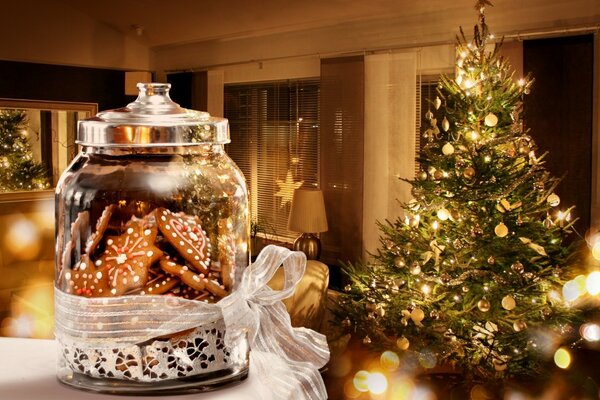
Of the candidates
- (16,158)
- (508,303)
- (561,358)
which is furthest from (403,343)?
(16,158)

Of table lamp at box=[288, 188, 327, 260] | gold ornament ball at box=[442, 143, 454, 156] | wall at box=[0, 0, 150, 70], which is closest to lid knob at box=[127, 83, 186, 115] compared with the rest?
gold ornament ball at box=[442, 143, 454, 156]

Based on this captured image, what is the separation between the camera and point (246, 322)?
1.85ft

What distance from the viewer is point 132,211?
1.85ft

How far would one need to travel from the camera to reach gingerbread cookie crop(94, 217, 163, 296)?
536mm

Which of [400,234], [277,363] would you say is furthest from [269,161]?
[277,363]

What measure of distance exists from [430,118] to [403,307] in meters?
0.92

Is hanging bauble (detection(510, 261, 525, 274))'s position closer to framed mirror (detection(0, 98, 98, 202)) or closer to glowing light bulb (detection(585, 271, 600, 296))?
glowing light bulb (detection(585, 271, 600, 296))

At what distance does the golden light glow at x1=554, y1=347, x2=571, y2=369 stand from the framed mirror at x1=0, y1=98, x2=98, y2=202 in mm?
5082

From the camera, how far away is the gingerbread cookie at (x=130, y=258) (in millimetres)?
536

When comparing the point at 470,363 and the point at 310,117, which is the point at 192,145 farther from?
the point at 310,117

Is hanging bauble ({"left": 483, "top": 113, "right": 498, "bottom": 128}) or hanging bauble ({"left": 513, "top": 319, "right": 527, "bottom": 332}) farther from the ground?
hanging bauble ({"left": 483, "top": 113, "right": 498, "bottom": 128})

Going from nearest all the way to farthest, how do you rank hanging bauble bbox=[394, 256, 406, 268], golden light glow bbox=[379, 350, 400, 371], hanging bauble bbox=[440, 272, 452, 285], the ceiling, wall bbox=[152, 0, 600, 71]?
hanging bauble bbox=[440, 272, 452, 285] → hanging bauble bbox=[394, 256, 406, 268] → golden light glow bbox=[379, 350, 400, 371] → wall bbox=[152, 0, 600, 71] → the ceiling

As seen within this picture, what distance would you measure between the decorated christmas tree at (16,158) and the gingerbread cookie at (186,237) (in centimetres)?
647

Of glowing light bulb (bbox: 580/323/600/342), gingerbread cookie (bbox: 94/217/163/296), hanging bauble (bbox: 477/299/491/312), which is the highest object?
gingerbread cookie (bbox: 94/217/163/296)
